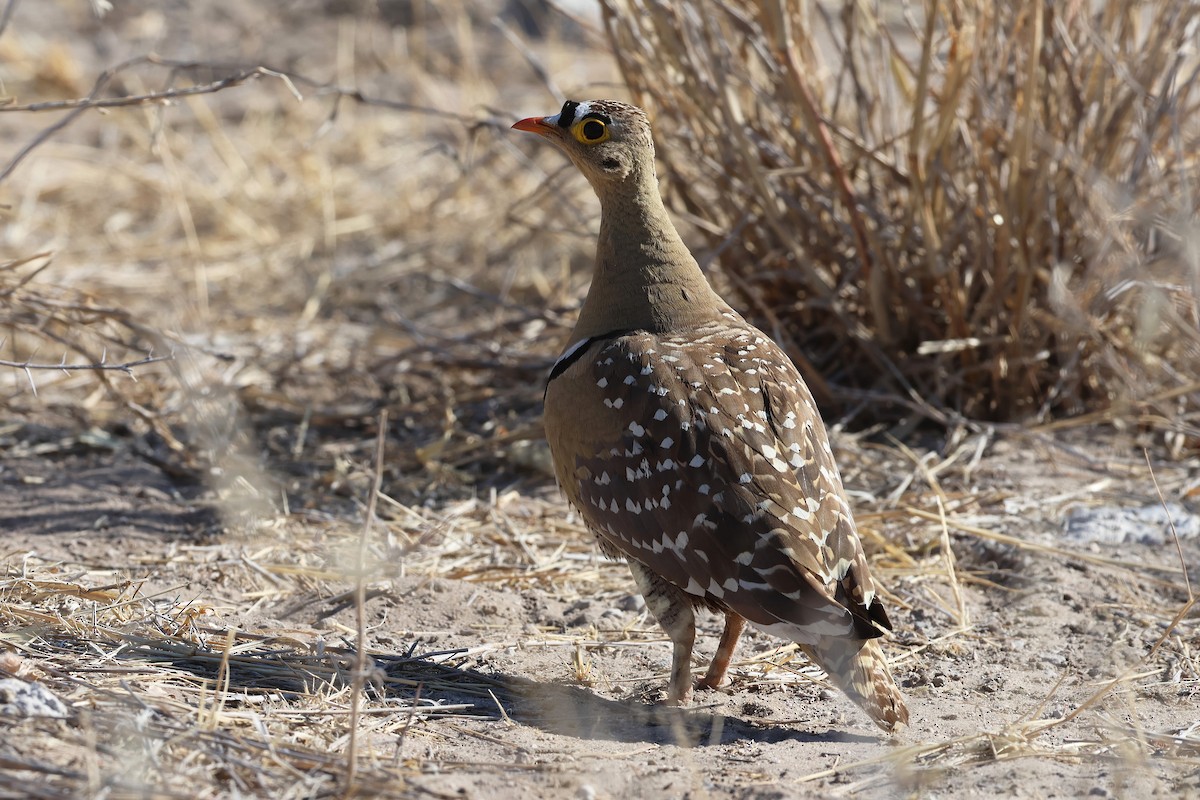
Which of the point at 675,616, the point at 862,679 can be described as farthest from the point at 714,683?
the point at 862,679

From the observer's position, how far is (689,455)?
332 cm

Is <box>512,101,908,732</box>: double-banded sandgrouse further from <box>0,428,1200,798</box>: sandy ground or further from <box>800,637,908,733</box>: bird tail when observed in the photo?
<box>0,428,1200,798</box>: sandy ground

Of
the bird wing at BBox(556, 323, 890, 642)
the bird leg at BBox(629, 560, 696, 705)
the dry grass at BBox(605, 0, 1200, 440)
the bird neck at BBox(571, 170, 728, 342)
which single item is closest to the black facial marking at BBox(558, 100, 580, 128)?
the bird neck at BBox(571, 170, 728, 342)

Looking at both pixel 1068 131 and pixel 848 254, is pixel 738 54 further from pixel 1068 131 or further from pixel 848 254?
pixel 1068 131

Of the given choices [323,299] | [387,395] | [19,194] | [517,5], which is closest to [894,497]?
[387,395]

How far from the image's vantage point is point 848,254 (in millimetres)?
5242

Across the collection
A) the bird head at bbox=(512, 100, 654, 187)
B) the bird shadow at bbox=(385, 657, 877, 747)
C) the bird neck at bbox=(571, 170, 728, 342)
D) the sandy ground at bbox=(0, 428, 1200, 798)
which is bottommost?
the bird shadow at bbox=(385, 657, 877, 747)

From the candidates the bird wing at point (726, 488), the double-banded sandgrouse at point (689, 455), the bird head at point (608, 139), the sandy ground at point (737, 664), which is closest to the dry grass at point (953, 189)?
the sandy ground at point (737, 664)

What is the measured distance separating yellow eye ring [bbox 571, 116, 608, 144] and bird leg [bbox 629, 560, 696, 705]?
1.32 m

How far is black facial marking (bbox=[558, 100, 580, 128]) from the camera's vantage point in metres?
3.93

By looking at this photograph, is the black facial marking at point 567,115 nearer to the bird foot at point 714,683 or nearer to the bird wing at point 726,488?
the bird wing at point 726,488

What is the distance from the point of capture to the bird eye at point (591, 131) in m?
3.88

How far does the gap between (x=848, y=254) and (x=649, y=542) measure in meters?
2.33

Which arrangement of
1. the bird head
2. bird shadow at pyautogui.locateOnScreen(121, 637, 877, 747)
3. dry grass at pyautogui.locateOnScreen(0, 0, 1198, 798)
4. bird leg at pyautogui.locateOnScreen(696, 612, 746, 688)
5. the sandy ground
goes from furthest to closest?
the bird head → bird leg at pyautogui.locateOnScreen(696, 612, 746, 688) → bird shadow at pyautogui.locateOnScreen(121, 637, 877, 747) → dry grass at pyautogui.locateOnScreen(0, 0, 1198, 798) → the sandy ground
